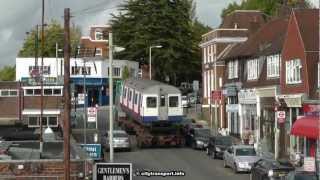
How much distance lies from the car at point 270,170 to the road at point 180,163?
19.7ft

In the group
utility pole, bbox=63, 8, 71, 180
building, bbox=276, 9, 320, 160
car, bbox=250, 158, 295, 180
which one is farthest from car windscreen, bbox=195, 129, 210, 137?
utility pole, bbox=63, 8, 71, 180

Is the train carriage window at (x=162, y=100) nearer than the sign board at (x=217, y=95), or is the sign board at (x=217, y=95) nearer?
the train carriage window at (x=162, y=100)

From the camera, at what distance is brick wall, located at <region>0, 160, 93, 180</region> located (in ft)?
105

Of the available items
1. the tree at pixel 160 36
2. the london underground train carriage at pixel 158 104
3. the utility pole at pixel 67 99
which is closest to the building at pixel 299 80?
the london underground train carriage at pixel 158 104

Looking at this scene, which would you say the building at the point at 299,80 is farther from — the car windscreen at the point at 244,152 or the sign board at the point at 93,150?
the sign board at the point at 93,150

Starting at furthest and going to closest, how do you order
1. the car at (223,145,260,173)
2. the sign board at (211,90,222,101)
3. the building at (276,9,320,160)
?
the sign board at (211,90,222,101) < the building at (276,9,320,160) < the car at (223,145,260,173)

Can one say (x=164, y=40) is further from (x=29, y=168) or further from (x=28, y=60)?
(x=29, y=168)

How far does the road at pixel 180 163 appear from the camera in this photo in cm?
4366

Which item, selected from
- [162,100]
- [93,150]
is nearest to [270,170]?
[93,150]

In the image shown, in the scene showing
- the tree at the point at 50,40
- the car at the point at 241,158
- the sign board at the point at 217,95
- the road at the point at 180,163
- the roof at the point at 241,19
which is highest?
the tree at the point at 50,40

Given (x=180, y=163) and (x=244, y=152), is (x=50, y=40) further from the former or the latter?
(x=244, y=152)

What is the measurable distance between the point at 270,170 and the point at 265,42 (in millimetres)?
32108

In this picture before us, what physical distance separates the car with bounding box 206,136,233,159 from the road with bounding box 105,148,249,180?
2.01 feet

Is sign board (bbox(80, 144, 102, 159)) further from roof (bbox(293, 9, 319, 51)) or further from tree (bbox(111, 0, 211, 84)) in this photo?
tree (bbox(111, 0, 211, 84))
